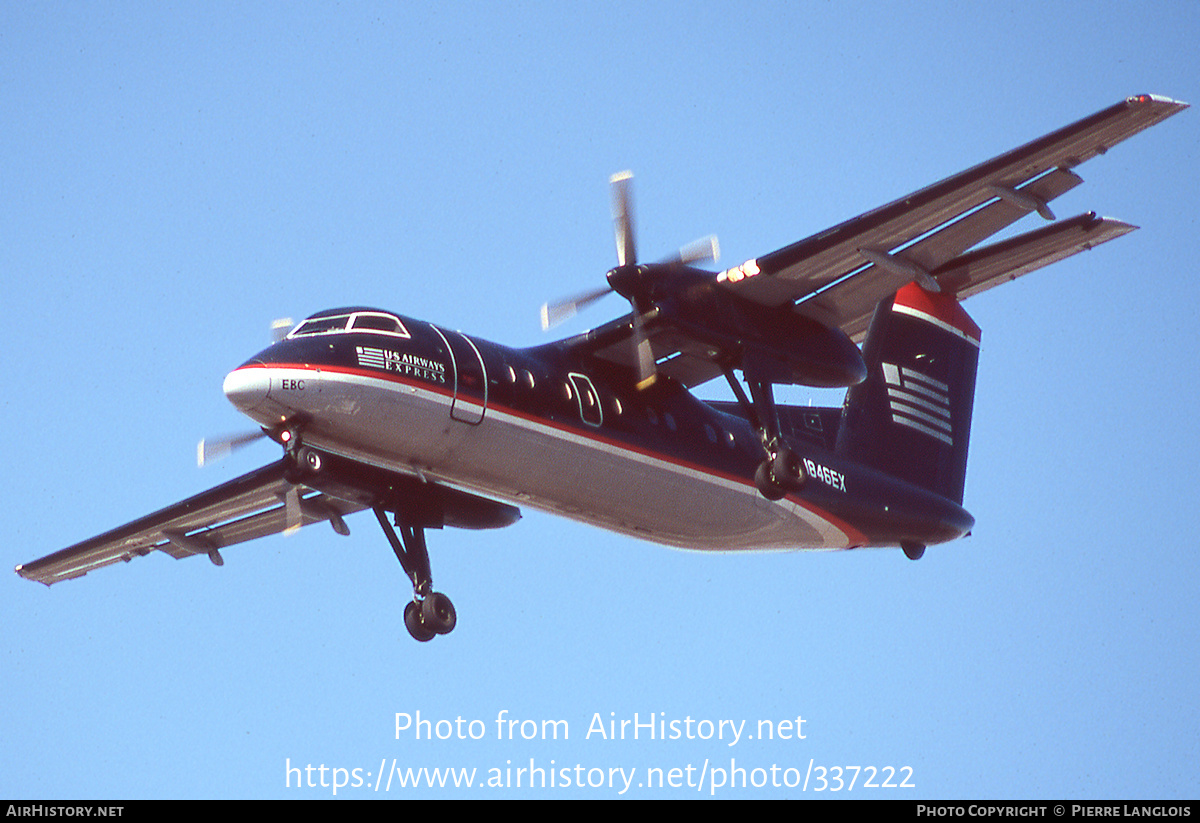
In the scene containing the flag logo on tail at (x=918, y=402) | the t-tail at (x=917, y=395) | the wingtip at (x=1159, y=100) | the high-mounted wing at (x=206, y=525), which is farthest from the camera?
the flag logo on tail at (x=918, y=402)

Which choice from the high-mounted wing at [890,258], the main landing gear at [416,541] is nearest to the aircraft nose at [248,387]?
the main landing gear at [416,541]

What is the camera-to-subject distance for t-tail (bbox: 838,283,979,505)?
71.3 ft

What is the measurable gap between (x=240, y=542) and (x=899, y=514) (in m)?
9.54

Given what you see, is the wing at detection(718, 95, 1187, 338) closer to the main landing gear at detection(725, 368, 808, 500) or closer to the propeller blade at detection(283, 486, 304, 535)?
the main landing gear at detection(725, 368, 808, 500)

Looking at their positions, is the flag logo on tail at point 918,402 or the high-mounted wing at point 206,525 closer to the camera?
the high-mounted wing at point 206,525

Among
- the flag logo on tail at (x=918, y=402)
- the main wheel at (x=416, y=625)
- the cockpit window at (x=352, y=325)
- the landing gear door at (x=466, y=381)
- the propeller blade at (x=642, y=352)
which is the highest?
the flag logo on tail at (x=918, y=402)

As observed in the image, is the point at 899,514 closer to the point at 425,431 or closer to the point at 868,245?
the point at 868,245

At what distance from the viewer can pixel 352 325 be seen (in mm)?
16703

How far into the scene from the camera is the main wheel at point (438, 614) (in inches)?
736

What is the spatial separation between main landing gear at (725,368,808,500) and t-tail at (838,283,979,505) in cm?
272

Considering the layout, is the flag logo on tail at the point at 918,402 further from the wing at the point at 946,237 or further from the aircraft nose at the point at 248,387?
the aircraft nose at the point at 248,387

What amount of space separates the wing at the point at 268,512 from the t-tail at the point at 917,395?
5289 millimetres

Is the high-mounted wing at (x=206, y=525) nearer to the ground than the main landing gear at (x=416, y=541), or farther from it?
farther from it

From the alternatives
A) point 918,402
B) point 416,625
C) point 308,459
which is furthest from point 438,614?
point 918,402
